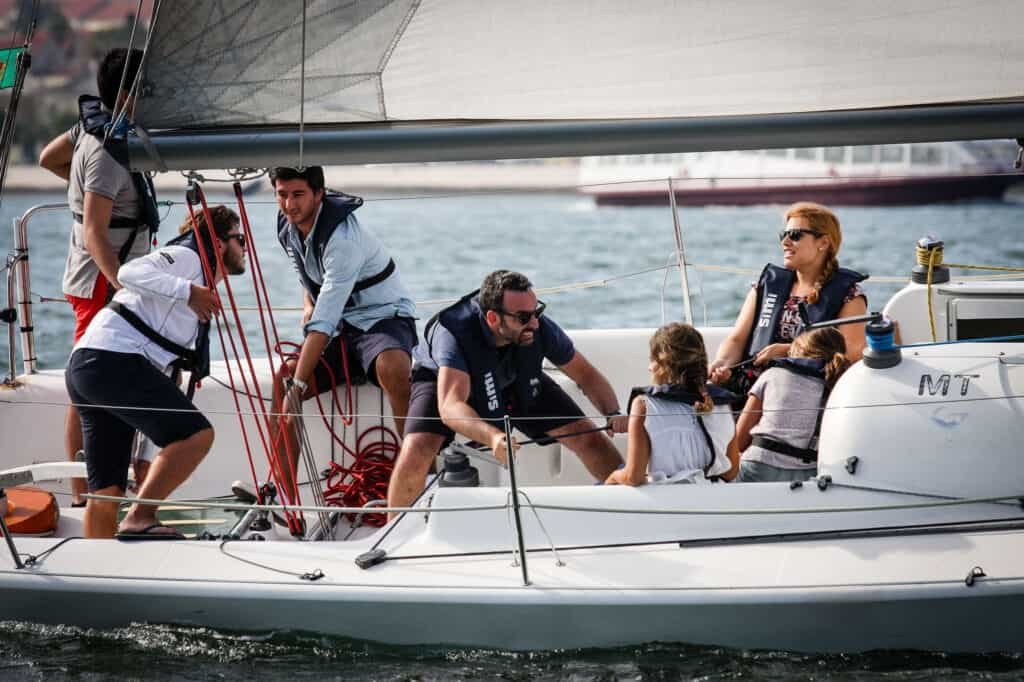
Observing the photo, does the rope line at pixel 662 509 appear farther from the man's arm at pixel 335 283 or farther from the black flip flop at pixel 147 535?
the man's arm at pixel 335 283

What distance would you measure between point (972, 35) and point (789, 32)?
47 cm

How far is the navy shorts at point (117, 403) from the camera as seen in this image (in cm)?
378

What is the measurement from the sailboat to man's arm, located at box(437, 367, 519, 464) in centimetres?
14

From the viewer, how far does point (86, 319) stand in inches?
176

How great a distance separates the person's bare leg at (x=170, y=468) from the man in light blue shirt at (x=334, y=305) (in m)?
0.26

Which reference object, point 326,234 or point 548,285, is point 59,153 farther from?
point 548,285

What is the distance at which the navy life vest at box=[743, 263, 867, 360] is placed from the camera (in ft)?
13.9

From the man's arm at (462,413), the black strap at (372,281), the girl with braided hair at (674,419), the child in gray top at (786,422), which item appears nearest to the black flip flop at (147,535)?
the man's arm at (462,413)

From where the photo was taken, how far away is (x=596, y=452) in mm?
4074

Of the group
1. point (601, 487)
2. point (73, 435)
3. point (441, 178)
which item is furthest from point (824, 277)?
point (441, 178)

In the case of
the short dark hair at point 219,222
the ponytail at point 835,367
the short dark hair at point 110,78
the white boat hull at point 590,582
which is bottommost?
the white boat hull at point 590,582

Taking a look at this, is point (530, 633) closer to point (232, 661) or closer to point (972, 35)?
point (232, 661)

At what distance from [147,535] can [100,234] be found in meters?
0.98

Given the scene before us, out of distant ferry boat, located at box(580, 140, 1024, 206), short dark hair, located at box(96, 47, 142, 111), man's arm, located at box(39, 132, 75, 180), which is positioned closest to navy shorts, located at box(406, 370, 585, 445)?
short dark hair, located at box(96, 47, 142, 111)
